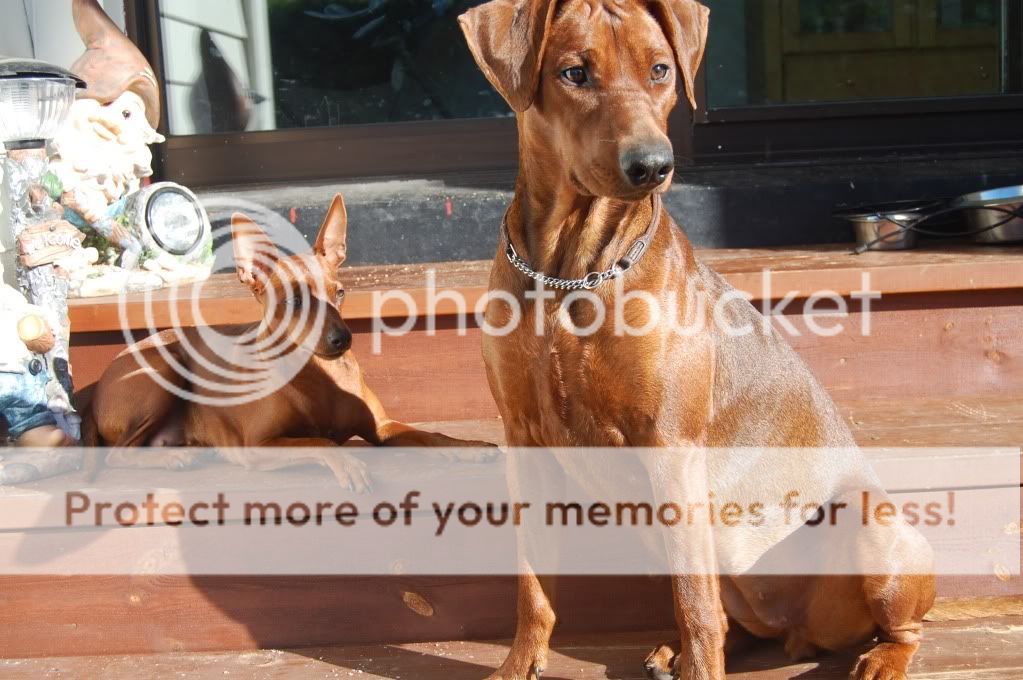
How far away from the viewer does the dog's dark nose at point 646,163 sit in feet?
6.06

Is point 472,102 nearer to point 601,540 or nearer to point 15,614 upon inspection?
point 601,540

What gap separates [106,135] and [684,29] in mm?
2018

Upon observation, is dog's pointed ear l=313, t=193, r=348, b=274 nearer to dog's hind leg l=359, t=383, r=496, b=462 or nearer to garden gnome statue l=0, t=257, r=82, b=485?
dog's hind leg l=359, t=383, r=496, b=462

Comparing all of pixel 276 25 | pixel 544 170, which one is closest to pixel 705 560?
pixel 544 170

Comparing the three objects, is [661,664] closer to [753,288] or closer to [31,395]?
[753,288]

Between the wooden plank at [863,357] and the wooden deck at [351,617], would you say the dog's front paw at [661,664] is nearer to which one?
the wooden deck at [351,617]

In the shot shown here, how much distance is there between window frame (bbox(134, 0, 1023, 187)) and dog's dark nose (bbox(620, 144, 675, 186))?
232cm

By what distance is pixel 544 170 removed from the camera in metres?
2.12

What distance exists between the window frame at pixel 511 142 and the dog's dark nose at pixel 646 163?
7.62ft

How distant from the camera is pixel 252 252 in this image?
2.83m

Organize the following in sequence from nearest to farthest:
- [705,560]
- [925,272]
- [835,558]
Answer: [705,560] → [835,558] → [925,272]

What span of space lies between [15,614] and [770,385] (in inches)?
74.2

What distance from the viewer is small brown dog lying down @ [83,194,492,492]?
9.11 feet

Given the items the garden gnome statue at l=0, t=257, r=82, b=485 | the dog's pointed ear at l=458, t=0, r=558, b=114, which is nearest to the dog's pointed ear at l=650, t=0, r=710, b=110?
the dog's pointed ear at l=458, t=0, r=558, b=114
